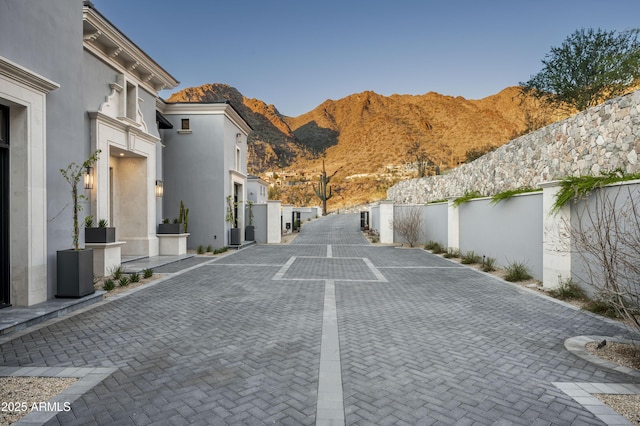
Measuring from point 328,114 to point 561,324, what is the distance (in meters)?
118

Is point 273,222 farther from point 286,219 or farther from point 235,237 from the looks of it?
point 286,219

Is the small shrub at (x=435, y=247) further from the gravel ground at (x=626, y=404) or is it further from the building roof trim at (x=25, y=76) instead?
the building roof trim at (x=25, y=76)

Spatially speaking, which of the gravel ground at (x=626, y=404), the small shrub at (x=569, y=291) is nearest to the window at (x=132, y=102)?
the small shrub at (x=569, y=291)

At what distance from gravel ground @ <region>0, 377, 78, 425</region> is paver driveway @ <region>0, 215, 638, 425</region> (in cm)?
35

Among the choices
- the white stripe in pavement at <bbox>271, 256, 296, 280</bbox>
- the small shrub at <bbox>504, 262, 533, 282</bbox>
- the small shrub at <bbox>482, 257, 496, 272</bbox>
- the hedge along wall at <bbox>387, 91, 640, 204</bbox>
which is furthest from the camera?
the small shrub at <bbox>482, 257, 496, 272</bbox>

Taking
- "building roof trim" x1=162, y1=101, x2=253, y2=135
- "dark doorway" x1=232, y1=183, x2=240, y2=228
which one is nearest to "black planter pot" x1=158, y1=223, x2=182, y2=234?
"dark doorway" x1=232, y1=183, x2=240, y2=228

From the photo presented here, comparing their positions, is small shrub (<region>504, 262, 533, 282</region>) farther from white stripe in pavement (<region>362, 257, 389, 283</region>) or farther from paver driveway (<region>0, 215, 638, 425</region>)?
white stripe in pavement (<region>362, 257, 389, 283</region>)

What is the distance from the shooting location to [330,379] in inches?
136

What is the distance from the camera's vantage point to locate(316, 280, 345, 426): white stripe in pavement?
278 centimetres

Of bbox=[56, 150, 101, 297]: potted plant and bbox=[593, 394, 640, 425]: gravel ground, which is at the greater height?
bbox=[56, 150, 101, 297]: potted plant

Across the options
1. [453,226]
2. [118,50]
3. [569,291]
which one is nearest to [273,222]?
[453,226]

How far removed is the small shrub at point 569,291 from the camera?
21.9ft

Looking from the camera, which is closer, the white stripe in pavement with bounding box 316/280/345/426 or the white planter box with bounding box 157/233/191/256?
the white stripe in pavement with bounding box 316/280/345/426

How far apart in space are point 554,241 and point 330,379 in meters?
6.40
